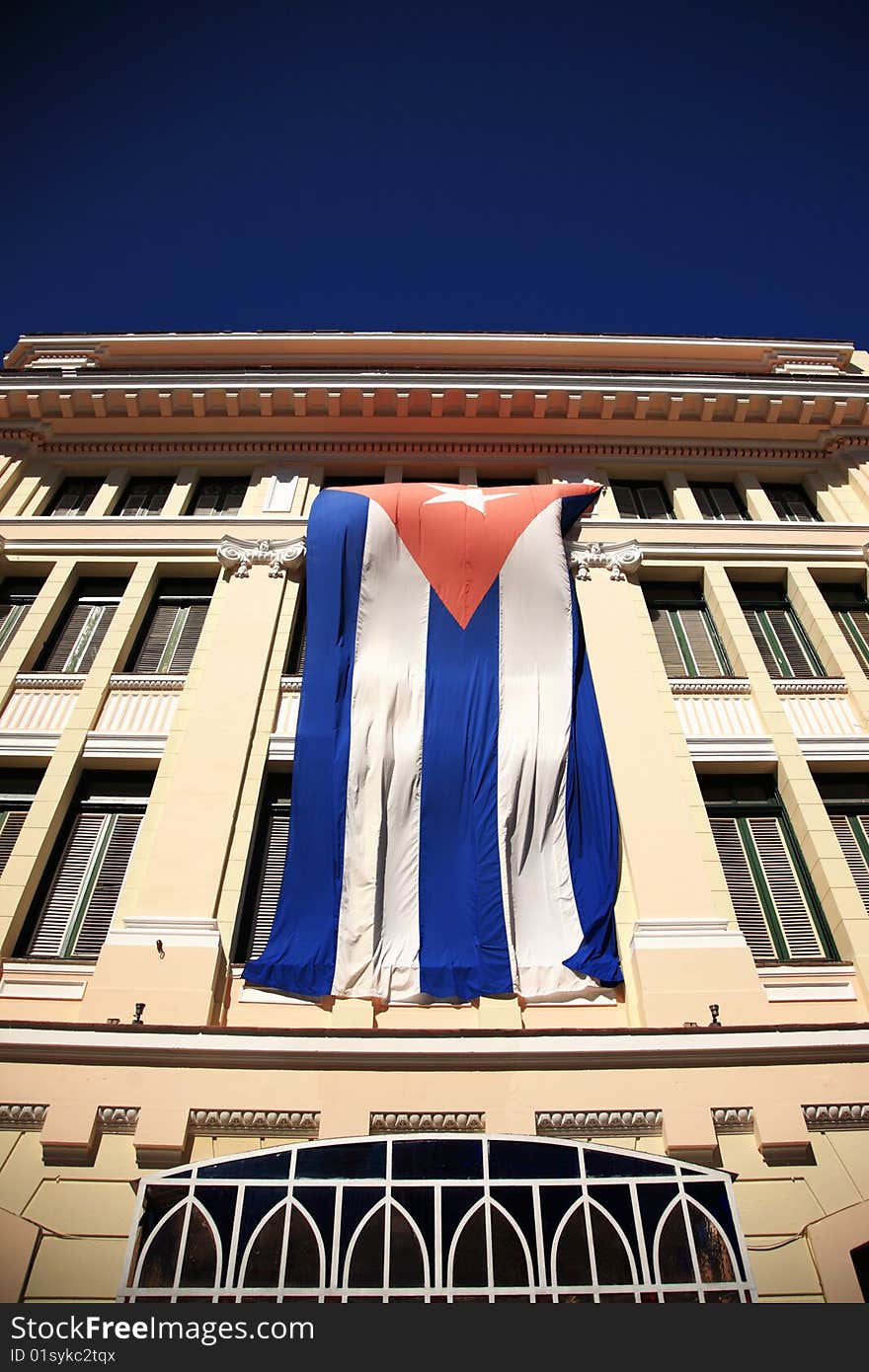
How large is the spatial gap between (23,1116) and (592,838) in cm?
655

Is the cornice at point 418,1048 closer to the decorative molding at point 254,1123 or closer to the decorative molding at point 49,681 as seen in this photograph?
the decorative molding at point 254,1123

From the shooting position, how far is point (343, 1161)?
723cm

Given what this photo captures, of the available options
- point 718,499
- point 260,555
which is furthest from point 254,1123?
point 718,499

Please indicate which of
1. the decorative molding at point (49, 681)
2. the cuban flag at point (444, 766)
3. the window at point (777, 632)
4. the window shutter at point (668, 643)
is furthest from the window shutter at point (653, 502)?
the decorative molding at point (49, 681)

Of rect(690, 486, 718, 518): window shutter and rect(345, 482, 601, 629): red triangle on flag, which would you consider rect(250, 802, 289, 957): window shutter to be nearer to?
rect(345, 482, 601, 629): red triangle on flag

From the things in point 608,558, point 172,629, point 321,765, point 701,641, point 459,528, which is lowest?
point 321,765

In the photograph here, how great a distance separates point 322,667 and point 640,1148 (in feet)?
22.0

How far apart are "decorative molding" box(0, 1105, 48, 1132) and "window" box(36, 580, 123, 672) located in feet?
21.2

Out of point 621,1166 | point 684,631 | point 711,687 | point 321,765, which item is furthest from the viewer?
point 684,631

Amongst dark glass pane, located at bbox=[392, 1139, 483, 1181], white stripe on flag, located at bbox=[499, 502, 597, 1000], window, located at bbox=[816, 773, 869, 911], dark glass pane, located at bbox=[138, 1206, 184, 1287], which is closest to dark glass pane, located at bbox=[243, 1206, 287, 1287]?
dark glass pane, located at bbox=[138, 1206, 184, 1287]

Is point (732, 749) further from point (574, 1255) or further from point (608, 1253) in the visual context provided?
point (574, 1255)

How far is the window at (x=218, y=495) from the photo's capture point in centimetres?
1560

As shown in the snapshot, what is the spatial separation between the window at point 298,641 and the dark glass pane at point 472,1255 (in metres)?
7.65

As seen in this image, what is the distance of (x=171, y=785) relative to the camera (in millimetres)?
10859
